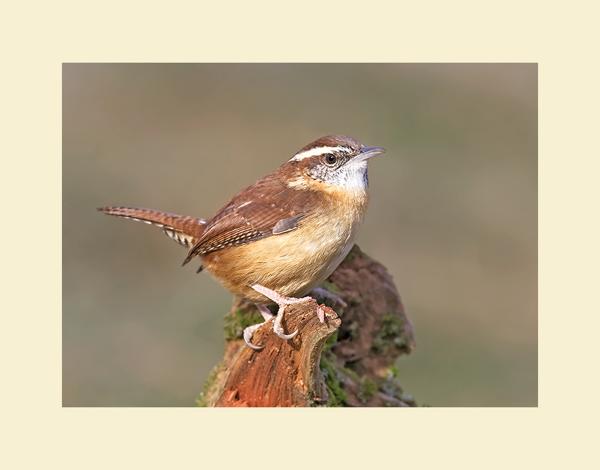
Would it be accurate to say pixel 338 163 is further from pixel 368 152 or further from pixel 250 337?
pixel 250 337

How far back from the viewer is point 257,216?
5719mm

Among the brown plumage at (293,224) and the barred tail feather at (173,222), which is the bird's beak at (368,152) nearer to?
the brown plumage at (293,224)

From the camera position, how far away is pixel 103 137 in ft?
50.3

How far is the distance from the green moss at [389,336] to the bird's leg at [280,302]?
4.74ft

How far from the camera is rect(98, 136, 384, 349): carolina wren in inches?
217

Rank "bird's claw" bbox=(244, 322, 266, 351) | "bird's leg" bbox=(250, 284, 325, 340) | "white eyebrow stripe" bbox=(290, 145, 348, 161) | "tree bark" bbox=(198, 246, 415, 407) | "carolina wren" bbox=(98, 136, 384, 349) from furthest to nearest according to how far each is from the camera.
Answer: "white eyebrow stripe" bbox=(290, 145, 348, 161) < "carolina wren" bbox=(98, 136, 384, 349) < "bird's claw" bbox=(244, 322, 266, 351) < "tree bark" bbox=(198, 246, 415, 407) < "bird's leg" bbox=(250, 284, 325, 340)

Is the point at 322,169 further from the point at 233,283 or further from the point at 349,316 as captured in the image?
the point at 349,316

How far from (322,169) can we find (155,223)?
155 centimetres

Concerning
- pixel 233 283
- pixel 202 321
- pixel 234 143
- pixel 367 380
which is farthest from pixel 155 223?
pixel 234 143

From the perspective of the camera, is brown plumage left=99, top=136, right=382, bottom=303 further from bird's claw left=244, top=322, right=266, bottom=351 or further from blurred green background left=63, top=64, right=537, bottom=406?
blurred green background left=63, top=64, right=537, bottom=406

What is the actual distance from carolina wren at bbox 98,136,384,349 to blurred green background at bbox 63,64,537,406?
15.1ft

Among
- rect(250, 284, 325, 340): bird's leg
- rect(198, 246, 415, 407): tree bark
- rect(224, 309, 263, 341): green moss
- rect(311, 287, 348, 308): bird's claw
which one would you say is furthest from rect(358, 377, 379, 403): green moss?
rect(250, 284, 325, 340): bird's leg

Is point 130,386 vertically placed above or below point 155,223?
below

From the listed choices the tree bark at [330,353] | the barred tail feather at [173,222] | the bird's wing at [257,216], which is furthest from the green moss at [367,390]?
the barred tail feather at [173,222]
